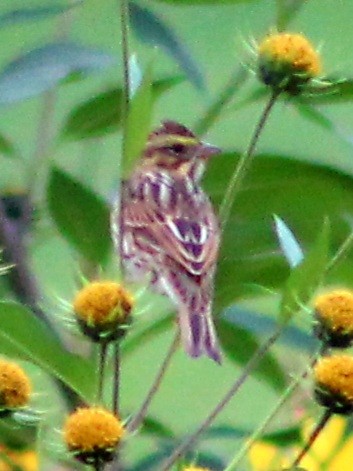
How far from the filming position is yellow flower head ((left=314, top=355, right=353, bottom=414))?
102 cm

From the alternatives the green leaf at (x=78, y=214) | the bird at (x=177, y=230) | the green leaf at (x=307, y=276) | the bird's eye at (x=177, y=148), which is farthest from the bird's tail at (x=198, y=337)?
the bird's eye at (x=177, y=148)

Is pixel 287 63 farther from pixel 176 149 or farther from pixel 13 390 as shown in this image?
pixel 176 149

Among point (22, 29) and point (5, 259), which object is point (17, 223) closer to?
point (5, 259)

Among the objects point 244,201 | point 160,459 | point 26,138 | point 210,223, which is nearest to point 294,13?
point 244,201

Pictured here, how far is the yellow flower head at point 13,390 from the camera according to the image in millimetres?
1002

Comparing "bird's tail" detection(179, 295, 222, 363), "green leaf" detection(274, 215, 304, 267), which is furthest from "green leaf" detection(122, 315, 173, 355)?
"green leaf" detection(274, 215, 304, 267)

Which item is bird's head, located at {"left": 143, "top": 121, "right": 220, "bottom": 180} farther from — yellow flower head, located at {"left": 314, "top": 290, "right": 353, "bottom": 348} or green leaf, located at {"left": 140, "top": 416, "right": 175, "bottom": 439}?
yellow flower head, located at {"left": 314, "top": 290, "right": 353, "bottom": 348}

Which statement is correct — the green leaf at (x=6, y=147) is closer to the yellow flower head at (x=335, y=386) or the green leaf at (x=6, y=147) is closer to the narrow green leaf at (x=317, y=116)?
the narrow green leaf at (x=317, y=116)

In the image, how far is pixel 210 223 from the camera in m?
2.02

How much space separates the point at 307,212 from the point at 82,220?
0.79ft

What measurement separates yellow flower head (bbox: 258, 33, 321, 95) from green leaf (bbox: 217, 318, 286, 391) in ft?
1.15

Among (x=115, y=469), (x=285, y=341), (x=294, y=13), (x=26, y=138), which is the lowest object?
(x=115, y=469)

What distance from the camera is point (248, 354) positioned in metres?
1.47

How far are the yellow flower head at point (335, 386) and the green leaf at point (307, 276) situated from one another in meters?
0.06
